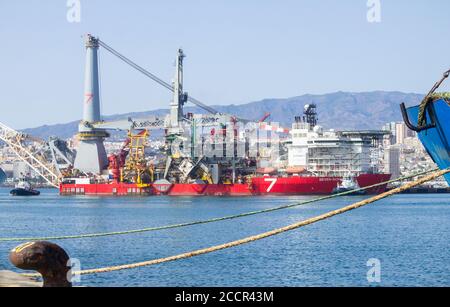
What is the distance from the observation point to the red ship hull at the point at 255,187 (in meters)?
88.2

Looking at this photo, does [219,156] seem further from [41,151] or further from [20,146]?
[41,151]

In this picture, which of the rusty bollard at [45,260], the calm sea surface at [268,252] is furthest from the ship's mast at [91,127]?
the rusty bollard at [45,260]

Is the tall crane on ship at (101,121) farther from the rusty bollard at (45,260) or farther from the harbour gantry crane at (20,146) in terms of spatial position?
the rusty bollard at (45,260)

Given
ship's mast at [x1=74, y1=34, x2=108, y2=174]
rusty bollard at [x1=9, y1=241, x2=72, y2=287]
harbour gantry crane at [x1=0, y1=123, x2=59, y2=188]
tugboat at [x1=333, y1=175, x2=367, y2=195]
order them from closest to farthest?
rusty bollard at [x1=9, y1=241, x2=72, y2=287] < tugboat at [x1=333, y1=175, x2=367, y2=195] < ship's mast at [x1=74, y1=34, x2=108, y2=174] < harbour gantry crane at [x1=0, y1=123, x2=59, y2=188]

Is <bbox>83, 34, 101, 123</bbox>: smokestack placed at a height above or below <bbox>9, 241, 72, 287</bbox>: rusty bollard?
above

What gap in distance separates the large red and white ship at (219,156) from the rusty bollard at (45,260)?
3174 inches

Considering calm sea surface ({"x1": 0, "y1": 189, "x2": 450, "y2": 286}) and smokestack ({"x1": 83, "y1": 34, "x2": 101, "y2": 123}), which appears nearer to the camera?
calm sea surface ({"x1": 0, "y1": 189, "x2": 450, "y2": 286})

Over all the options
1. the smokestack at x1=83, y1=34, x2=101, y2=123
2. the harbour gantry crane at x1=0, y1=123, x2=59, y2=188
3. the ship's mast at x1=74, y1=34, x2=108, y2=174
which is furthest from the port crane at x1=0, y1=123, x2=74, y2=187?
the smokestack at x1=83, y1=34, x2=101, y2=123

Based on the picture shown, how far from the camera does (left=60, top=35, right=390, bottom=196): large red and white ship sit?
93.8 meters

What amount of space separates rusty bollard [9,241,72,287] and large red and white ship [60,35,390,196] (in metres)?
80.6

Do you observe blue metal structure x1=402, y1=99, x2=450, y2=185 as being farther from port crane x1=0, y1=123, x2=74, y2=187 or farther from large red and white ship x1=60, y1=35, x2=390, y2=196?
port crane x1=0, y1=123, x2=74, y2=187

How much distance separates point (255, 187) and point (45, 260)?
8409 centimetres

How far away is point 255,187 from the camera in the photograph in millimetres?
91812
